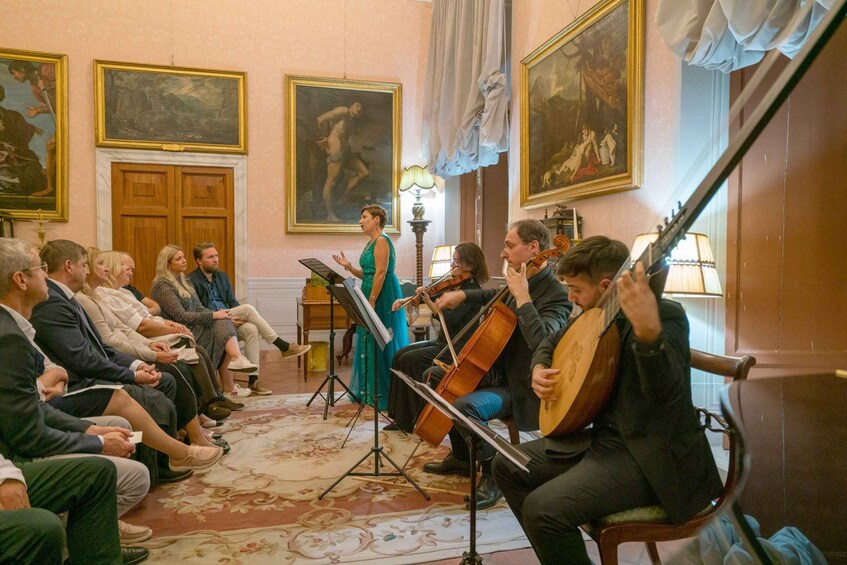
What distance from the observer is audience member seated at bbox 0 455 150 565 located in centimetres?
161

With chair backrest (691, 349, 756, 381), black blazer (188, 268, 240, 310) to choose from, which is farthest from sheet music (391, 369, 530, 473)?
black blazer (188, 268, 240, 310)

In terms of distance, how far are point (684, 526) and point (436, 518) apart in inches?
55.4

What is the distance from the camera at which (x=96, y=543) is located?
1854mm

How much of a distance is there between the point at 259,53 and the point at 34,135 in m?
2.88

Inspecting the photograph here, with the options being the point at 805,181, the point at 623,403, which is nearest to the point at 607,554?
the point at 623,403

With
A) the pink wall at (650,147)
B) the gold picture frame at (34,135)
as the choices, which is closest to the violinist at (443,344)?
the pink wall at (650,147)

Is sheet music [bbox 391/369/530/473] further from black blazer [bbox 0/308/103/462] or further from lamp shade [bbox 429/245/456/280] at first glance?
lamp shade [bbox 429/245/456/280]

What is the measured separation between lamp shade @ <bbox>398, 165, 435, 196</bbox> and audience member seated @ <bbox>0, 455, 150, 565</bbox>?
5.94 meters

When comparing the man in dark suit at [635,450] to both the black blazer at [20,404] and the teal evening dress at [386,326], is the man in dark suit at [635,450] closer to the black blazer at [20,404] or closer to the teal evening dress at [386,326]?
the black blazer at [20,404]

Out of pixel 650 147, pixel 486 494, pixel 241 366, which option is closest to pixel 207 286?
pixel 241 366

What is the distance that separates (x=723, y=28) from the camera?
279 centimetres

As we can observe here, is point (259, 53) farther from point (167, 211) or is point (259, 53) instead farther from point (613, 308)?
point (613, 308)

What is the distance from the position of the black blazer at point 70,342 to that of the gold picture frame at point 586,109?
3.26m

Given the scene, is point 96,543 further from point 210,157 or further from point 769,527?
point 210,157
